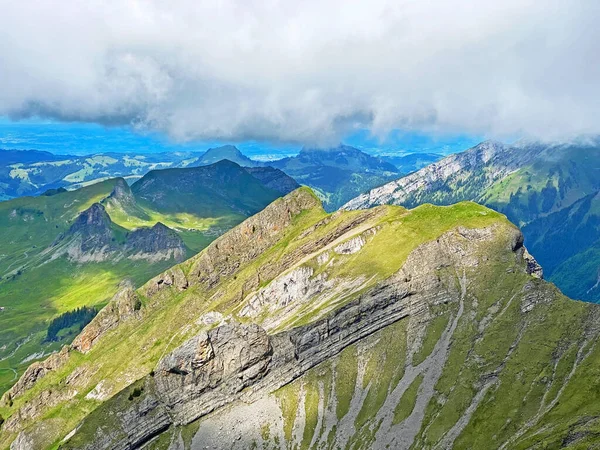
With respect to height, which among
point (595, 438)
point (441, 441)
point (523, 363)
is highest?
point (523, 363)

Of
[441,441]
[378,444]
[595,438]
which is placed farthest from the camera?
[378,444]

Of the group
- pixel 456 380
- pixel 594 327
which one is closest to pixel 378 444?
pixel 456 380

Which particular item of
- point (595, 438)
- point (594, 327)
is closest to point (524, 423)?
point (595, 438)

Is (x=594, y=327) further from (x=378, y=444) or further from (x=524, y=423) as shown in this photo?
(x=378, y=444)

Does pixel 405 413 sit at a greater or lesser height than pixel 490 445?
greater

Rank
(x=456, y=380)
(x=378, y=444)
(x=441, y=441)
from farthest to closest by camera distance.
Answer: (x=456, y=380) → (x=378, y=444) → (x=441, y=441)

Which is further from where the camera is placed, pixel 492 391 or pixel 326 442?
pixel 326 442

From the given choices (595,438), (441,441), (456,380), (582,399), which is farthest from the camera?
(456,380)

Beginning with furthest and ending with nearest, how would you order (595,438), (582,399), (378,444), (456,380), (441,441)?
(456,380), (378,444), (441,441), (582,399), (595,438)

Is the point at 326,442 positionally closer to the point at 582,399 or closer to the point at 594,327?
the point at 582,399
